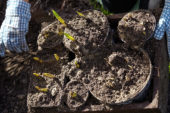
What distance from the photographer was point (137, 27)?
4.12 ft

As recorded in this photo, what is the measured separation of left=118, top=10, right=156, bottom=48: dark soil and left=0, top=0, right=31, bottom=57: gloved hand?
65 centimetres

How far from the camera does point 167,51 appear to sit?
1.54 meters

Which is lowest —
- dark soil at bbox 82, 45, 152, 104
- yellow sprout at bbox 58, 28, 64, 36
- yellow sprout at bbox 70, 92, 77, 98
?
yellow sprout at bbox 70, 92, 77, 98

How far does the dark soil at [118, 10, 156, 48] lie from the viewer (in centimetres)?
124

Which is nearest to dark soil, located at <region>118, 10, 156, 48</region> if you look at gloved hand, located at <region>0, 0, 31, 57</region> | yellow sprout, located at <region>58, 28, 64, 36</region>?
yellow sprout, located at <region>58, 28, 64, 36</region>

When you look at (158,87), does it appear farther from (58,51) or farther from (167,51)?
(58,51)

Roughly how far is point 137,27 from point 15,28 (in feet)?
2.59

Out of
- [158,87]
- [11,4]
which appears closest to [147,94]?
[158,87]

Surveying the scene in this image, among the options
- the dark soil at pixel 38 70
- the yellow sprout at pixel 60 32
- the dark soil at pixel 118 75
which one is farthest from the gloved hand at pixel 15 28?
the dark soil at pixel 118 75

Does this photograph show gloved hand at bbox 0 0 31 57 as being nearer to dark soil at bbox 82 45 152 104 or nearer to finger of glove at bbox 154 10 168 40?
dark soil at bbox 82 45 152 104

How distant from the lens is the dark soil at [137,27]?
1.24m

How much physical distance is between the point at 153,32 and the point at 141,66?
0.66ft

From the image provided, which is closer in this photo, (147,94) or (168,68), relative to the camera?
(147,94)

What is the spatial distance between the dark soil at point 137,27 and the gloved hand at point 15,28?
0.65 m
